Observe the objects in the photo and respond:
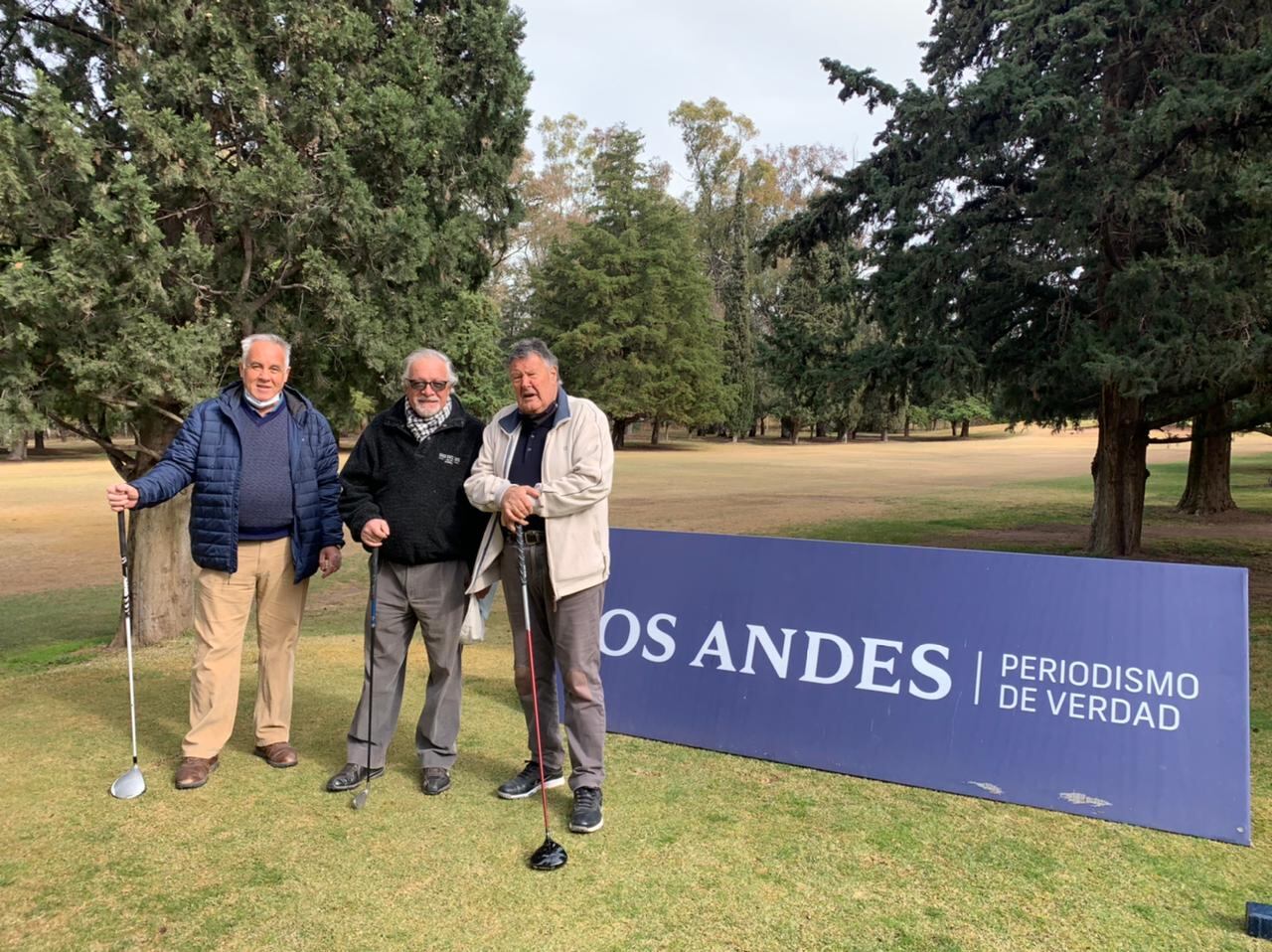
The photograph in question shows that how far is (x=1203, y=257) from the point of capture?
9109 mm

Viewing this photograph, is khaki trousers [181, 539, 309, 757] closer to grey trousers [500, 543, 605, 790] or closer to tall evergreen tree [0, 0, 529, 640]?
grey trousers [500, 543, 605, 790]

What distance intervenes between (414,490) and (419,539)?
21 cm

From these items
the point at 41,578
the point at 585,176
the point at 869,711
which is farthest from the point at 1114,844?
the point at 585,176

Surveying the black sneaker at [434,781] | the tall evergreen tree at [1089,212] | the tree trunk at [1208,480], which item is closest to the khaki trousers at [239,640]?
the black sneaker at [434,781]

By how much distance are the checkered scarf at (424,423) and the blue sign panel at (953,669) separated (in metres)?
1.40

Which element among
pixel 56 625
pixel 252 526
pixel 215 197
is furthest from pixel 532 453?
pixel 56 625

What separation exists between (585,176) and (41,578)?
158ft

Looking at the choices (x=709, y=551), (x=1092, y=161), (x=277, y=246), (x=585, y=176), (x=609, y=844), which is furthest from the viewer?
(x=585, y=176)

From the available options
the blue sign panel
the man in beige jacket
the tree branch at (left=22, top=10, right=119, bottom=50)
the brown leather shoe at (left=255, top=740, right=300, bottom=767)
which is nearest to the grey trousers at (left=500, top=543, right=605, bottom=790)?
the man in beige jacket

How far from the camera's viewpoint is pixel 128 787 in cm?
361

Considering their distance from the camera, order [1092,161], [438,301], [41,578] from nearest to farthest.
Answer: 1. [438,301]
2. [1092,161]
3. [41,578]

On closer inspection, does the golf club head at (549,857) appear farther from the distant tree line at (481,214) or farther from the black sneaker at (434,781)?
the distant tree line at (481,214)

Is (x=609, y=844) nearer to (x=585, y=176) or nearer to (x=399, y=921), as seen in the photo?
(x=399, y=921)

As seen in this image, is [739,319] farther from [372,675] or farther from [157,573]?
[372,675]
